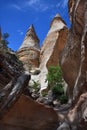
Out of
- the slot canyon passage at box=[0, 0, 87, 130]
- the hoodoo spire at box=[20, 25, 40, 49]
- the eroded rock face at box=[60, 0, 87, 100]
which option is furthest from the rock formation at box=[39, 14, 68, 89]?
the eroded rock face at box=[60, 0, 87, 100]

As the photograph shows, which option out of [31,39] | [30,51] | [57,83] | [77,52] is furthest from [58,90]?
[31,39]

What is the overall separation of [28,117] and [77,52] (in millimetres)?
4435

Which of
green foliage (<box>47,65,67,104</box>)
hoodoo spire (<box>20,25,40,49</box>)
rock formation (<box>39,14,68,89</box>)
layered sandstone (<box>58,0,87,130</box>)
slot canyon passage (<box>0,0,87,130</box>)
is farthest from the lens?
hoodoo spire (<box>20,25,40,49</box>)

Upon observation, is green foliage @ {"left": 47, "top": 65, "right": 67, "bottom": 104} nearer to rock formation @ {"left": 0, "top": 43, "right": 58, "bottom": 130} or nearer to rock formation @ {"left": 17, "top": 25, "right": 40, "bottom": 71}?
rock formation @ {"left": 0, "top": 43, "right": 58, "bottom": 130}

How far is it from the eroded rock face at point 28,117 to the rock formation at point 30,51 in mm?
17270

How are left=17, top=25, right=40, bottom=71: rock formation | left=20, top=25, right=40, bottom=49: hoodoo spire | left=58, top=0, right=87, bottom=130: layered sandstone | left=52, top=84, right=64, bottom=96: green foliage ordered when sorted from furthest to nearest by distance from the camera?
left=20, top=25, right=40, bottom=49: hoodoo spire → left=17, top=25, right=40, bottom=71: rock formation → left=52, top=84, right=64, bottom=96: green foliage → left=58, top=0, right=87, bottom=130: layered sandstone

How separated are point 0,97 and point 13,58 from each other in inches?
263

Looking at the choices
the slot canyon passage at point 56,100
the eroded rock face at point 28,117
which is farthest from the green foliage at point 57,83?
the eroded rock face at point 28,117

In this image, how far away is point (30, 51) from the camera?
34.6 meters

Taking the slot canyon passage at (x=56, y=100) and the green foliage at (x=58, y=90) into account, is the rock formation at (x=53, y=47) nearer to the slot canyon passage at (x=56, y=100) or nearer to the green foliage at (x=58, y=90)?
the green foliage at (x=58, y=90)

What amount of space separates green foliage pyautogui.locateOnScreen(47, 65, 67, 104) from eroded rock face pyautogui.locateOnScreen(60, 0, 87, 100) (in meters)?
3.08

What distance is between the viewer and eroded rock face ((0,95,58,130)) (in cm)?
1147

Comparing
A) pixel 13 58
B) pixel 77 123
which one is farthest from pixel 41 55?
pixel 77 123

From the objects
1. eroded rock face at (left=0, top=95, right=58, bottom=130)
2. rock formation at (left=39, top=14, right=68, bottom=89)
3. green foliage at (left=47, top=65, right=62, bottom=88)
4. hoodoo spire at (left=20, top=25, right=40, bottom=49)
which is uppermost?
hoodoo spire at (left=20, top=25, right=40, bottom=49)
